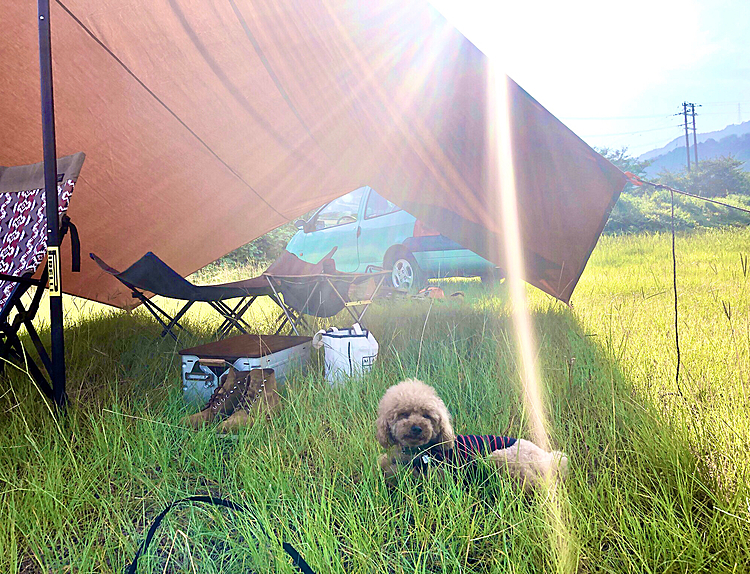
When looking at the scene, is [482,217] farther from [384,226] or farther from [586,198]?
[384,226]

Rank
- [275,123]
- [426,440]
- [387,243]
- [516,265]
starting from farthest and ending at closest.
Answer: [387,243] → [516,265] → [275,123] → [426,440]

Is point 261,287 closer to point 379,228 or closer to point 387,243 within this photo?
point 387,243

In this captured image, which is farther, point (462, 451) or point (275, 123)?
point (275, 123)

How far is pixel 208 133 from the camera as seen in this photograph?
2.77 meters

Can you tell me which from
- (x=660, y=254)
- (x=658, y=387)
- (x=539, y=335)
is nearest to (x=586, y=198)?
(x=539, y=335)

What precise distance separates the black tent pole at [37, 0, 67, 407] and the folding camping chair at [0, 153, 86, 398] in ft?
0.11

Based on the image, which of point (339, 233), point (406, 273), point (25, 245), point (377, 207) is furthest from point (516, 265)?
point (339, 233)

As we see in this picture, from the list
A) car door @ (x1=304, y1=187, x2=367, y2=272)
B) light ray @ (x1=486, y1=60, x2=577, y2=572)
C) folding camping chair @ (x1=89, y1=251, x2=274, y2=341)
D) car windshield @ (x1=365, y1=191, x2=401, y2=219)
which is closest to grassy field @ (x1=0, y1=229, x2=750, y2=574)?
light ray @ (x1=486, y1=60, x2=577, y2=572)

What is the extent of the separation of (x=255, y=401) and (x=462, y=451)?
0.88 meters

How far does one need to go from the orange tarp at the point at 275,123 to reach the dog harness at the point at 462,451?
155 cm

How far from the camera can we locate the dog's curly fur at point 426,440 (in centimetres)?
113

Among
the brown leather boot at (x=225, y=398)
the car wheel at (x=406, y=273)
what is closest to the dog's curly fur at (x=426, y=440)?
the brown leather boot at (x=225, y=398)

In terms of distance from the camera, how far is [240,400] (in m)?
1.82

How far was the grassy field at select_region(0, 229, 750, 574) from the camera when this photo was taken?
938 mm
